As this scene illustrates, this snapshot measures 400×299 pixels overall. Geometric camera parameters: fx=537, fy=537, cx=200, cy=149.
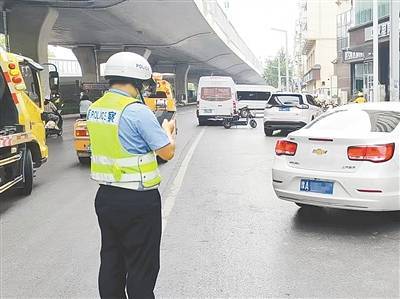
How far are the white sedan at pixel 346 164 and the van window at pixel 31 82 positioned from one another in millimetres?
5523

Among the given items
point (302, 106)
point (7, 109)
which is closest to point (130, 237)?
point (7, 109)

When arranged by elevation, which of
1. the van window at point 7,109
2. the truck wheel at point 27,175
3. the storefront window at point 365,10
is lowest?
the truck wheel at point 27,175

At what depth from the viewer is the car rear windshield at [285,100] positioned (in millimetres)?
20319

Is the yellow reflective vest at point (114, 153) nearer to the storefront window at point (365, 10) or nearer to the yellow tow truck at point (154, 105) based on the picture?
the yellow tow truck at point (154, 105)

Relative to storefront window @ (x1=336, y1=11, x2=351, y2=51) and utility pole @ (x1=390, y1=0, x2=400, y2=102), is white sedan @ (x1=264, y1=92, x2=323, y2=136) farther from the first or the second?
storefront window @ (x1=336, y1=11, x2=351, y2=51)

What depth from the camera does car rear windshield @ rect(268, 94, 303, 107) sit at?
20319 mm

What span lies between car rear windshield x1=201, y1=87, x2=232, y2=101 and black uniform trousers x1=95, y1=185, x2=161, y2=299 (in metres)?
23.0

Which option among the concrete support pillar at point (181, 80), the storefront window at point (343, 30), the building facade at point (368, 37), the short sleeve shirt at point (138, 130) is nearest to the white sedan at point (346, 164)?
the short sleeve shirt at point (138, 130)

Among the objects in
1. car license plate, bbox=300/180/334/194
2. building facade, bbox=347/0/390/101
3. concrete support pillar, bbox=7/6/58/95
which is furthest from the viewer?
building facade, bbox=347/0/390/101

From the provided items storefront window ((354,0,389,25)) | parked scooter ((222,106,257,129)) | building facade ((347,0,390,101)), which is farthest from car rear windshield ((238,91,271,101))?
parked scooter ((222,106,257,129))

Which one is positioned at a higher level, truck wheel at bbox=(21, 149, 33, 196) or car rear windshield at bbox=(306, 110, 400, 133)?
car rear windshield at bbox=(306, 110, 400, 133)

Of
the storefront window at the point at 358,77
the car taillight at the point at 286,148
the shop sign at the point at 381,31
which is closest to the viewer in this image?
the car taillight at the point at 286,148

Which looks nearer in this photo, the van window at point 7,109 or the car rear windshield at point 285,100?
the van window at point 7,109

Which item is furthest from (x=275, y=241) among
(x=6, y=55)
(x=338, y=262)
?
(x=6, y=55)
